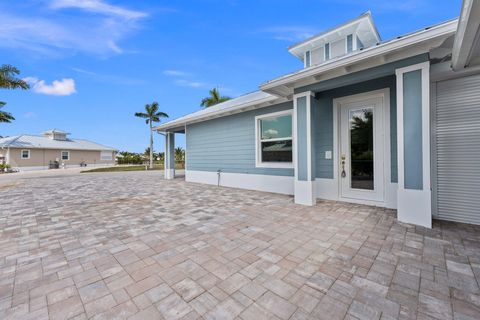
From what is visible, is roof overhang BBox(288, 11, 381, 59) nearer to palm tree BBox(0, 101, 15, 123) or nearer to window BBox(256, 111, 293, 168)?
window BBox(256, 111, 293, 168)

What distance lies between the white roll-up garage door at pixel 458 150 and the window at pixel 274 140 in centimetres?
Result: 303

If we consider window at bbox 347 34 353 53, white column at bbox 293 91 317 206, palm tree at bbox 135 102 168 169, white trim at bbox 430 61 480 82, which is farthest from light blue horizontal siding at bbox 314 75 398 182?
palm tree at bbox 135 102 168 169

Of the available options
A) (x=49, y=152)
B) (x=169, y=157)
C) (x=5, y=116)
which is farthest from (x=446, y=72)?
(x=49, y=152)

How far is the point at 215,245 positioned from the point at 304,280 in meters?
1.15

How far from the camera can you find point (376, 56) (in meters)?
3.16

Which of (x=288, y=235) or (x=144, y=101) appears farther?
(x=144, y=101)

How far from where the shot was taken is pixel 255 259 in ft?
7.04

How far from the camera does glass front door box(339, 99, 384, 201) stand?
162 inches

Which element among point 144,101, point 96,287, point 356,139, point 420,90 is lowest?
point 96,287

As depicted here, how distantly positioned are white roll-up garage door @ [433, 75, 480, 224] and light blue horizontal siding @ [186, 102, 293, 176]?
303 centimetres

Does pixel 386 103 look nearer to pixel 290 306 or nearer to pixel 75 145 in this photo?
pixel 290 306

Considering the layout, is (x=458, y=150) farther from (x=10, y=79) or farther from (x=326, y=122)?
(x=10, y=79)

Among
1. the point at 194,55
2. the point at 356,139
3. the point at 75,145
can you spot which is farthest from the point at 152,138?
the point at 356,139

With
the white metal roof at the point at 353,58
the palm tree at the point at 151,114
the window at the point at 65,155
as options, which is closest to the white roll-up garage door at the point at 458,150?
the white metal roof at the point at 353,58
